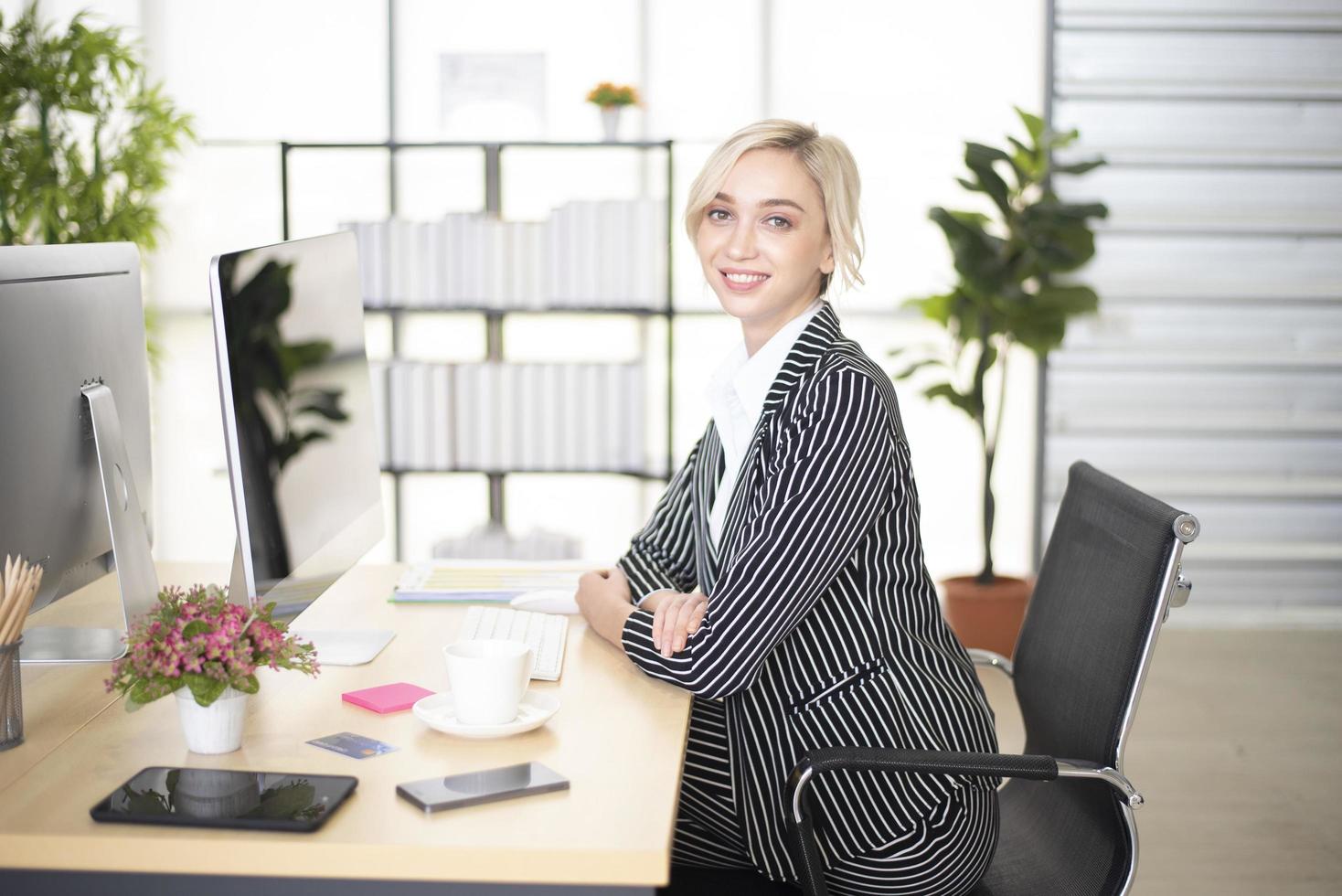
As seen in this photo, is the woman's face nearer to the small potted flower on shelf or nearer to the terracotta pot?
the small potted flower on shelf

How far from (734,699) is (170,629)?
732 millimetres

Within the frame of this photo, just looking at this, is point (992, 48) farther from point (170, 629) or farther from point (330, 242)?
point (170, 629)

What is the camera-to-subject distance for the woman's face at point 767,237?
1.89 metres

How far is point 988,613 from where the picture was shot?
4367 mm

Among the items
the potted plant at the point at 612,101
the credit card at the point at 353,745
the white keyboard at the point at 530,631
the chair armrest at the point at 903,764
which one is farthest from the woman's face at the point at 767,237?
the potted plant at the point at 612,101

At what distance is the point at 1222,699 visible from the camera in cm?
411

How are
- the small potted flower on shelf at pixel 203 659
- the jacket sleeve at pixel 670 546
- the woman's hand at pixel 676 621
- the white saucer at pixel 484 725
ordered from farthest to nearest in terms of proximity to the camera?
the jacket sleeve at pixel 670 546 → the woman's hand at pixel 676 621 → the white saucer at pixel 484 725 → the small potted flower on shelf at pixel 203 659

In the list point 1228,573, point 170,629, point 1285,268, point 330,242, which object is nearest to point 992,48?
point 1285,268

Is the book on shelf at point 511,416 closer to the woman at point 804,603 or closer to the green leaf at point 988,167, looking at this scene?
the green leaf at point 988,167

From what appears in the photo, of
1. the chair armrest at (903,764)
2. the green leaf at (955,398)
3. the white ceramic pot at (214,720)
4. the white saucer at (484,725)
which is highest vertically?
the green leaf at (955,398)

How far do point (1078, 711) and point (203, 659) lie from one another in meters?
1.06

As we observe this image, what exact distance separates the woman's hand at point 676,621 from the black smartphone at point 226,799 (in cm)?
49

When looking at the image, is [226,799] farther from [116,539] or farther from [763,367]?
[763,367]

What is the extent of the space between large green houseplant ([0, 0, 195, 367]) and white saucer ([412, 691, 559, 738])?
9.51ft
